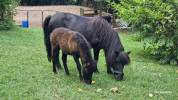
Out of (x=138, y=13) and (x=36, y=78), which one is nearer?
(x=36, y=78)

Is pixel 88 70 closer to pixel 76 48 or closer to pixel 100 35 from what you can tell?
pixel 76 48

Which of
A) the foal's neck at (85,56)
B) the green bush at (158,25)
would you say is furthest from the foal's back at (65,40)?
the green bush at (158,25)

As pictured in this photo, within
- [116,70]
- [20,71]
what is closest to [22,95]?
[20,71]

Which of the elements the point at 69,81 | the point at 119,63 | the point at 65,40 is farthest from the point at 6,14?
the point at 69,81

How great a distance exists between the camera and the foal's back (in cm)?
821

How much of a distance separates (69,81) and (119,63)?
124 cm

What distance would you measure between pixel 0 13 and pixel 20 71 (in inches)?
306

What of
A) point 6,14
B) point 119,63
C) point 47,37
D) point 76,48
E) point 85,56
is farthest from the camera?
point 6,14

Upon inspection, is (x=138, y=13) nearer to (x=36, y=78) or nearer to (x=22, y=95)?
(x=36, y=78)

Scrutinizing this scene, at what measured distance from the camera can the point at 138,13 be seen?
1268 cm

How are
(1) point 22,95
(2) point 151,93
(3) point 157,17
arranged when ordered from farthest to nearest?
(3) point 157,17 < (2) point 151,93 < (1) point 22,95

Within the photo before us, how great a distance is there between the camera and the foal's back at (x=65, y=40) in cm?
821

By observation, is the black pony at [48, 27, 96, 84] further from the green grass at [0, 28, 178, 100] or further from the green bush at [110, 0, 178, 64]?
the green bush at [110, 0, 178, 64]

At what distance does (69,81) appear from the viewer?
834cm
